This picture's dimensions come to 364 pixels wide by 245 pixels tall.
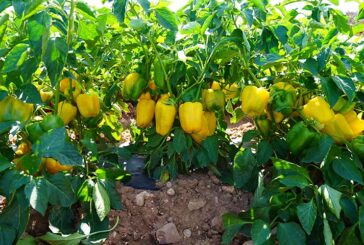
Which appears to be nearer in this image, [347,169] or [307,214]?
[307,214]

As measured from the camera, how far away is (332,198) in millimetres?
1614

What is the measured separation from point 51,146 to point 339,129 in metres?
1.10

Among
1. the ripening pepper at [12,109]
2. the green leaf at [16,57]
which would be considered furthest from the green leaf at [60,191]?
the green leaf at [16,57]

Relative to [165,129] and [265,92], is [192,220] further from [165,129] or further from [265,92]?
[265,92]

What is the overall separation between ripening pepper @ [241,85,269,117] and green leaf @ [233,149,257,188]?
171 millimetres

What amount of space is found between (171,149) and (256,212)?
458 mm

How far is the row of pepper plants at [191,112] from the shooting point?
5.31ft

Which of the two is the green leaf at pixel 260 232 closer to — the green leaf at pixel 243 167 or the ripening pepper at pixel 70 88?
the green leaf at pixel 243 167

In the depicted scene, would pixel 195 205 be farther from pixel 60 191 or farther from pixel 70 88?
pixel 70 88

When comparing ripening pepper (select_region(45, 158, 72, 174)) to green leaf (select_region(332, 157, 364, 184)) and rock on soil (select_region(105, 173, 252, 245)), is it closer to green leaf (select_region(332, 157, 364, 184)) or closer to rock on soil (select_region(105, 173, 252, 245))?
rock on soil (select_region(105, 173, 252, 245))

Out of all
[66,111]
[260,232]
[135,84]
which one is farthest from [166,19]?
[260,232]

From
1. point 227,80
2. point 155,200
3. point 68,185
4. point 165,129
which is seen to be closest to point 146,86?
point 165,129

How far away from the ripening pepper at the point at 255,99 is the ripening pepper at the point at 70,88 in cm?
70

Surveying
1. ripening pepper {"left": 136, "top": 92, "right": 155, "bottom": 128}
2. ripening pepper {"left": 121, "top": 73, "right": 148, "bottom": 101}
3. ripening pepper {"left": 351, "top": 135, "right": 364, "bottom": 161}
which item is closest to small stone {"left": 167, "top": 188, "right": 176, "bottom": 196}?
ripening pepper {"left": 136, "top": 92, "right": 155, "bottom": 128}
